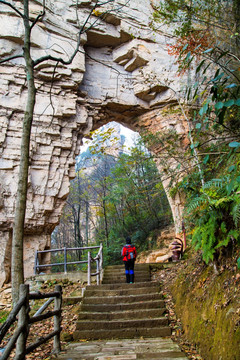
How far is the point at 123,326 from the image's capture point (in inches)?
181

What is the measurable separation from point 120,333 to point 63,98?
9948mm

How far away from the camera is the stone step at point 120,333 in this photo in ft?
14.1

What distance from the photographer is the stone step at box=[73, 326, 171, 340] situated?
14.1 ft

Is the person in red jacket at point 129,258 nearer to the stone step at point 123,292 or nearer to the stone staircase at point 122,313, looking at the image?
the stone staircase at point 122,313

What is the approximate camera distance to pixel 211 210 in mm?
3914

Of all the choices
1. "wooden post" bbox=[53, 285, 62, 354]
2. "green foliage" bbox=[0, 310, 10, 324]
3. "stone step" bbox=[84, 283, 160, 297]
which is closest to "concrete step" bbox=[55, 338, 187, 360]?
"wooden post" bbox=[53, 285, 62, 354]

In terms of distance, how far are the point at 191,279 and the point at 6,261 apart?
7134 millimetres

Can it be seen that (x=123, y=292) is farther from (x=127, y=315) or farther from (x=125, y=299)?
(x=127, y=315)

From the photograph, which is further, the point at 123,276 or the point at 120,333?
the point at 123,276

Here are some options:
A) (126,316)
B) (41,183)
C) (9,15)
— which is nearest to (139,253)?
(41,183)

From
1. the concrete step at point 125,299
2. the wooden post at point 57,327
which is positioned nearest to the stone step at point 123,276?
the concrete step at point 125,299

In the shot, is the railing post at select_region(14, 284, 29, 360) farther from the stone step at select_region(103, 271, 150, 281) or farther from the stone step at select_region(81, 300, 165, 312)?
the stone step at select_region(103, 271, 150, 281)

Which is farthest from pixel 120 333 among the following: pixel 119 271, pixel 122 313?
pixel 119 271

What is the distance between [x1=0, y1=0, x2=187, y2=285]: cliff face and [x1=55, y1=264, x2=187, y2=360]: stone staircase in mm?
4987
